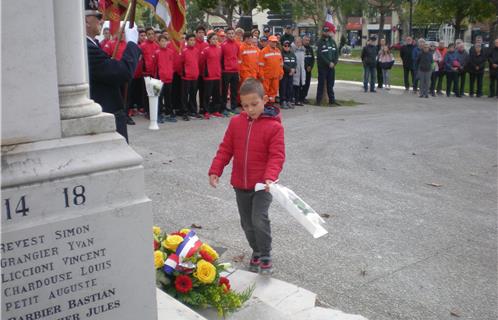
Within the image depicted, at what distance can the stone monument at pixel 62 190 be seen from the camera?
2.61 meters

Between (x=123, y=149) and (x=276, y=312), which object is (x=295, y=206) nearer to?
(x=276, y=312)

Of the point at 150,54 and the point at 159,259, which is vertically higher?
the point at 150,54

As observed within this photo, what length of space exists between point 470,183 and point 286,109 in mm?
7531

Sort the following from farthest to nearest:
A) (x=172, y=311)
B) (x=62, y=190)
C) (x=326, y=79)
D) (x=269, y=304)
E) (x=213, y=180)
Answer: (x=326, y=79), (x=213, y=180), (x=269, y=304), (x=172, y=311), (x=62, y=190)

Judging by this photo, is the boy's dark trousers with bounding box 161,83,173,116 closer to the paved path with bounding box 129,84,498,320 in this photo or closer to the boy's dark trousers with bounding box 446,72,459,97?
the paved path with bounding box 129,84,498,320

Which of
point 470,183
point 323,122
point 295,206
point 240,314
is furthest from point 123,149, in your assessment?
point 323,122

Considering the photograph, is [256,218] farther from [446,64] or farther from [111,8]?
[446,64]

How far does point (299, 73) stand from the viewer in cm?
1551

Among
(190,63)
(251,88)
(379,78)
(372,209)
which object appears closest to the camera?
(251,88)

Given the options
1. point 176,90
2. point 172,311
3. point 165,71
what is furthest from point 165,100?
point 172,311

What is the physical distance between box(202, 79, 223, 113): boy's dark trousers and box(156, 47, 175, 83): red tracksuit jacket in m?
1.08

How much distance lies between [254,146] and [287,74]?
35.3 feet

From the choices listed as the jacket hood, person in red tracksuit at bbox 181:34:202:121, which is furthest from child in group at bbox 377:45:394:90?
the jacket hood

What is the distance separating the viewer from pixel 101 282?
9.41ft
